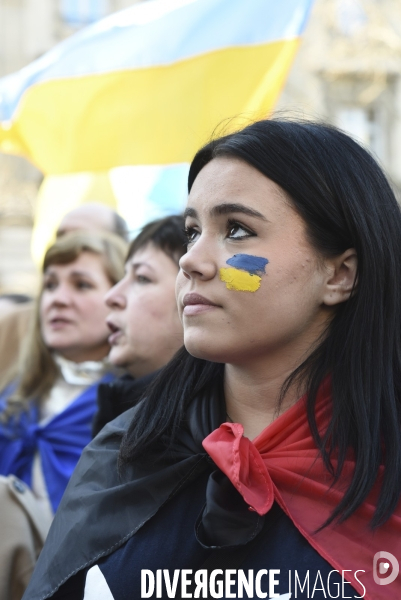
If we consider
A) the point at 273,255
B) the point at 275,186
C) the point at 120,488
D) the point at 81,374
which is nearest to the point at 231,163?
the point at 275,186

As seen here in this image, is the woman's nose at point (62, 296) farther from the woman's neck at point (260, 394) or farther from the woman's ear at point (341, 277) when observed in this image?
the woman's ear at point (341, 277)

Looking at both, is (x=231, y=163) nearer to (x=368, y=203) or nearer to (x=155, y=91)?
(x=368, y=203)

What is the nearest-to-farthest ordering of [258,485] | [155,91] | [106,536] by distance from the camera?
[258,485], [106,536], [155,91]

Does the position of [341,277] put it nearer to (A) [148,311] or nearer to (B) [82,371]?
(A) [148,311]

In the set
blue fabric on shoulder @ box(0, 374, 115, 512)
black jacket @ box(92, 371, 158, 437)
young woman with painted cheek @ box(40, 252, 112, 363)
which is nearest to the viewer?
black jacket @ box(92, 371, 158, 437)

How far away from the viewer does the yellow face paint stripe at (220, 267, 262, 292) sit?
169 centimetres

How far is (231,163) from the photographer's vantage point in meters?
1.79

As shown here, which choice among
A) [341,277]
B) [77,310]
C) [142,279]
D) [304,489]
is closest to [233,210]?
[341,277]

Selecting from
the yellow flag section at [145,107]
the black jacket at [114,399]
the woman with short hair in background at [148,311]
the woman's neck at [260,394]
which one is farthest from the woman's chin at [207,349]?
the yellow flag section at [145,107]

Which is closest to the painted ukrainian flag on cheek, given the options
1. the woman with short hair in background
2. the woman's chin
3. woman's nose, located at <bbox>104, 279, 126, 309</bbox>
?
the woman's chin

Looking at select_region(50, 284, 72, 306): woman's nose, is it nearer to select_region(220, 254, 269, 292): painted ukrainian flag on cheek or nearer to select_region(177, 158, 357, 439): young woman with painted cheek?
select_region(177, 158, 357, 439): young woman with painted cheek

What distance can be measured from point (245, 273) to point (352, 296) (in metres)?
0.29

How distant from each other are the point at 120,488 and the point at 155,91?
2.99m

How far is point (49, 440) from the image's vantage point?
341 centimetres
